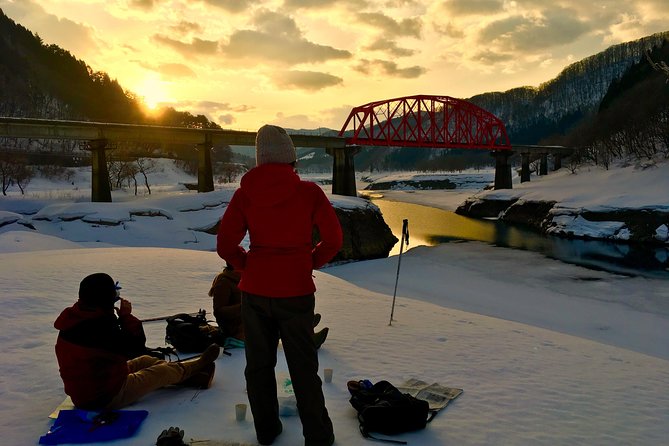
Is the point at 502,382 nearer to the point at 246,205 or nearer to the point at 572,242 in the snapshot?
the point at 246,205

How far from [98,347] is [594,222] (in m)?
43.2

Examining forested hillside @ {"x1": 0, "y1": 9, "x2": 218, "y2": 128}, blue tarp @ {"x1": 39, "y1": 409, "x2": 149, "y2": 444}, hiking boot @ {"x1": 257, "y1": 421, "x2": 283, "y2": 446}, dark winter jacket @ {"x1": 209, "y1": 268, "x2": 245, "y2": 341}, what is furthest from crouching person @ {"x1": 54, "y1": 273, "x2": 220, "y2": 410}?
forested hillside @ {"x1": 0, "y1": 9, "x2": 218, "y2": 128}

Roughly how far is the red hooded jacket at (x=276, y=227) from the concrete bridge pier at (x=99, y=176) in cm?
3246

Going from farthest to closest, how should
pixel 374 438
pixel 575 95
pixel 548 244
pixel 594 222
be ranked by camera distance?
1. pixel 575 95
2. pixel 594 222
3. pixel 548 244
4. pixel 374 438

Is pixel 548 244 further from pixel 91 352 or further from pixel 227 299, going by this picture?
pixel 91 352

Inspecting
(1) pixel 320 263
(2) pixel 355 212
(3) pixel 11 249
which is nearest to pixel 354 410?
(1) pixel 320 263

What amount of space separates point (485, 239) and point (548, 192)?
Result: 20943mm

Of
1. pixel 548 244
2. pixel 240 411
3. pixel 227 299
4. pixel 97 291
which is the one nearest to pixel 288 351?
pixel 240 411

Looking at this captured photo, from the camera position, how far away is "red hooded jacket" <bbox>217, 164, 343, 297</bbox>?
12.0 feet

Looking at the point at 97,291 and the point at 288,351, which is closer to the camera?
the point at 288,351

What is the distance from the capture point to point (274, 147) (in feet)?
12.4

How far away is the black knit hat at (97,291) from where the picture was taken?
13.1 feet

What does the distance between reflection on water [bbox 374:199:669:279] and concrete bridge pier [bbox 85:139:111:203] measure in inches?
831

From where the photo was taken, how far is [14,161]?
52.8 m
